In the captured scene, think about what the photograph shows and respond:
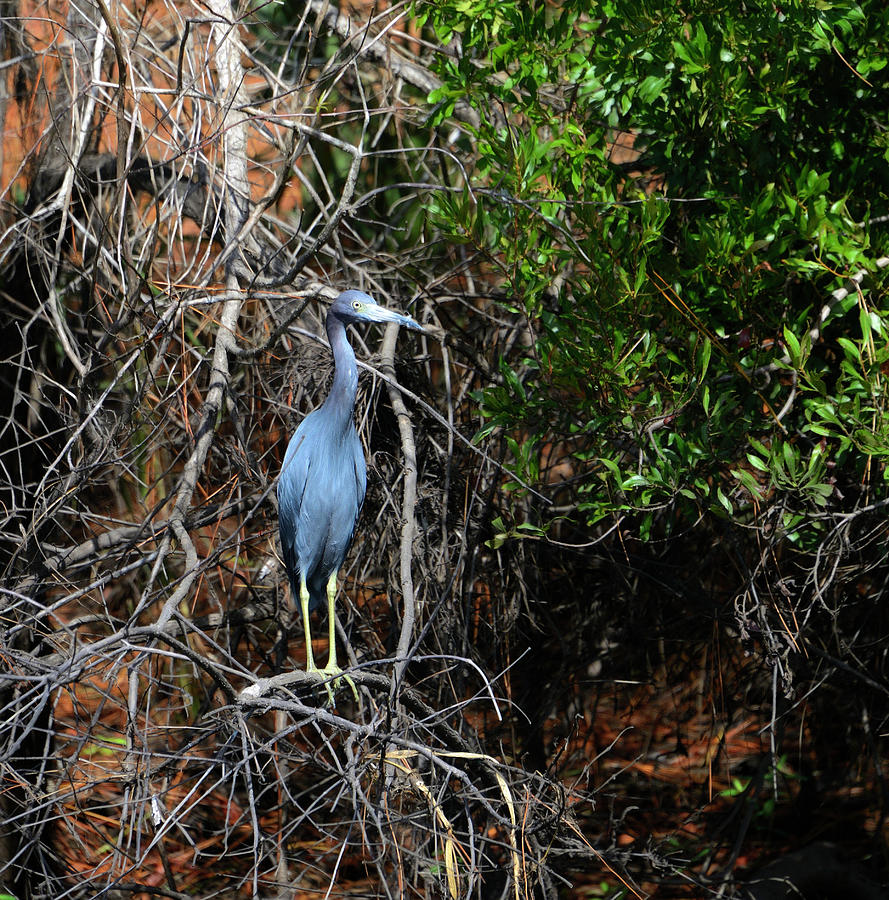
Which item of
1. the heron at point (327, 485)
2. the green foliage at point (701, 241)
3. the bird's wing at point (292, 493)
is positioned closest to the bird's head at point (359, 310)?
the heron at point (327, 485)

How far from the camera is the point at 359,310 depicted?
125 inches

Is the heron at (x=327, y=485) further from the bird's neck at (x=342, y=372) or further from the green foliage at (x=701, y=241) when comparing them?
the green foliage at (x=701, y=241)

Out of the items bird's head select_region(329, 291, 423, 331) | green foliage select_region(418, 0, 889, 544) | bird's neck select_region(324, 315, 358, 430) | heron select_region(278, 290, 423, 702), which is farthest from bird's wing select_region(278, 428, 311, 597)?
green foliage select_region(418, 0, 889, 544)

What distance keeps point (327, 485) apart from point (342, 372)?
0.41 meters

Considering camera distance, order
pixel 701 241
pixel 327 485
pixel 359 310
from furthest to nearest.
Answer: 1. pixel 327 485
2. pixel 359 310
3. pixel 701 241

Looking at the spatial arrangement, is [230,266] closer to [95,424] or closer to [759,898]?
[95,424]

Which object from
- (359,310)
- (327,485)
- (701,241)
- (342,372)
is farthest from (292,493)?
(701,241)

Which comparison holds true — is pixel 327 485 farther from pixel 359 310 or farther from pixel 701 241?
pixel 701 241

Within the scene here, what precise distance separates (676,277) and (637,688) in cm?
256

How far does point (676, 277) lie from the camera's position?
9.91 feet

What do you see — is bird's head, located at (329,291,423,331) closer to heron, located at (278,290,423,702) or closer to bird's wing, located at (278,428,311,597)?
heron, located at (278,290,423,702)

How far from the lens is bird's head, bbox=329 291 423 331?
3156mm

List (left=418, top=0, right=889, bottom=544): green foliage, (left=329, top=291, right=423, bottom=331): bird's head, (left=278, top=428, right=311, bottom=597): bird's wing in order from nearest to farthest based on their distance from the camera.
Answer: (left=418, top=0, right=889, bottom=544): green foliage < (left=329, top=291, right=423, bottom=331): bird's head < (left=278, top=428, right=311, bottom=597): bird's wing

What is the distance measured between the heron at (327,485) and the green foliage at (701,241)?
1.52ft
